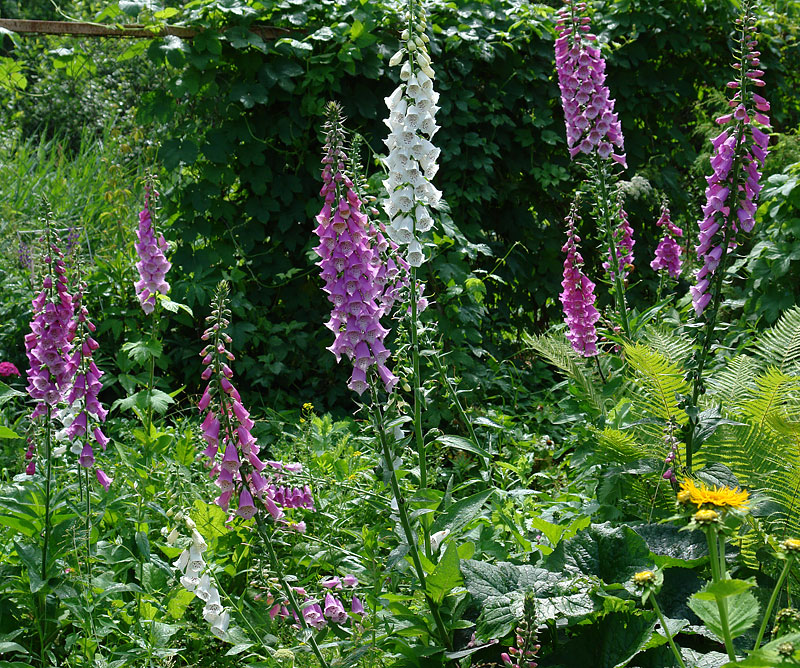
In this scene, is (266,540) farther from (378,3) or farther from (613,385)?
(378,3)

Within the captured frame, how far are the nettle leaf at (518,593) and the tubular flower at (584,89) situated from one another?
2106mm

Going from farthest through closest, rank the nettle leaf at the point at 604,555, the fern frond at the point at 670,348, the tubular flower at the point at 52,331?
the tubular flower at the point at 52,331, the fern frond at the point at 670,348, the nettle leaf at the point at 604,555

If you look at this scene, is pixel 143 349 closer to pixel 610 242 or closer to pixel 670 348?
pixel 610 242

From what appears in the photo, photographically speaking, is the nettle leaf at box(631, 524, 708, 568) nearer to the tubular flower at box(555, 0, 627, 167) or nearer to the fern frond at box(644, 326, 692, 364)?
the fern frond at box(644, 326, 692, 364)

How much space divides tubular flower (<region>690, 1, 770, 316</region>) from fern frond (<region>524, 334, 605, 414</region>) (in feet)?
2.32

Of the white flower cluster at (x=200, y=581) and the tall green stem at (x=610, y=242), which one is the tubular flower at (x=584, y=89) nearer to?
the tall green stem at (x=610, y=242)

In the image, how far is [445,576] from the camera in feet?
5.81

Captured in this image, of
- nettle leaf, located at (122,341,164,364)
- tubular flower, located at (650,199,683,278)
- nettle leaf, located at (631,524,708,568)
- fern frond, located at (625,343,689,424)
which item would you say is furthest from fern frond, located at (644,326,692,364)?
nettle leaf, located at (122,341,164,364)

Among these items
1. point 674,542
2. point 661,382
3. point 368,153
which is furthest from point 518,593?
point 368,153

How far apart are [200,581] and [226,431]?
0.45 m

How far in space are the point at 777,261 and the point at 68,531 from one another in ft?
12.1

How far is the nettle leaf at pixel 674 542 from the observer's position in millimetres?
1949

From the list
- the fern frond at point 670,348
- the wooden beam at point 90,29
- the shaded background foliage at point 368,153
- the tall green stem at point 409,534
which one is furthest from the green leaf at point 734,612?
the wooden beam at point 90,29

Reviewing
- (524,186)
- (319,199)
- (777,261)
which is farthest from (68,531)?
(524,186)
